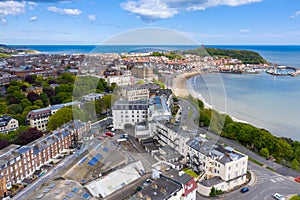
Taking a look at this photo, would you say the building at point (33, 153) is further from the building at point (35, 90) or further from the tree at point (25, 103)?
the building at point (35, 90)

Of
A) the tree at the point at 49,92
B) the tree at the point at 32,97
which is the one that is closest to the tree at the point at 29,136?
the tree at the point at 32,97

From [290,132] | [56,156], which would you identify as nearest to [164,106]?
[56,156]

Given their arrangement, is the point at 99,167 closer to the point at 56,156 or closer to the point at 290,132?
the point at 56,156

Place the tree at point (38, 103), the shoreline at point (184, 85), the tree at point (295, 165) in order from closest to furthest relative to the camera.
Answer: the shoreline at point (184, 85), the tree at point (295, 165), the tree at point (38, 103)

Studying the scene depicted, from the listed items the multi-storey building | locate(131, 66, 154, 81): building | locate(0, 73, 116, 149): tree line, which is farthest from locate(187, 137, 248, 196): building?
locate(0, 73, 116, 149): tree line

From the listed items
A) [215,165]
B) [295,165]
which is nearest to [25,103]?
[215,165]

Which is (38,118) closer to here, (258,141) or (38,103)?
(38,103)

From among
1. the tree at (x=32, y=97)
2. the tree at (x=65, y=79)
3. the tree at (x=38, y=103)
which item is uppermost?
the tree at (x=65, y=79)
